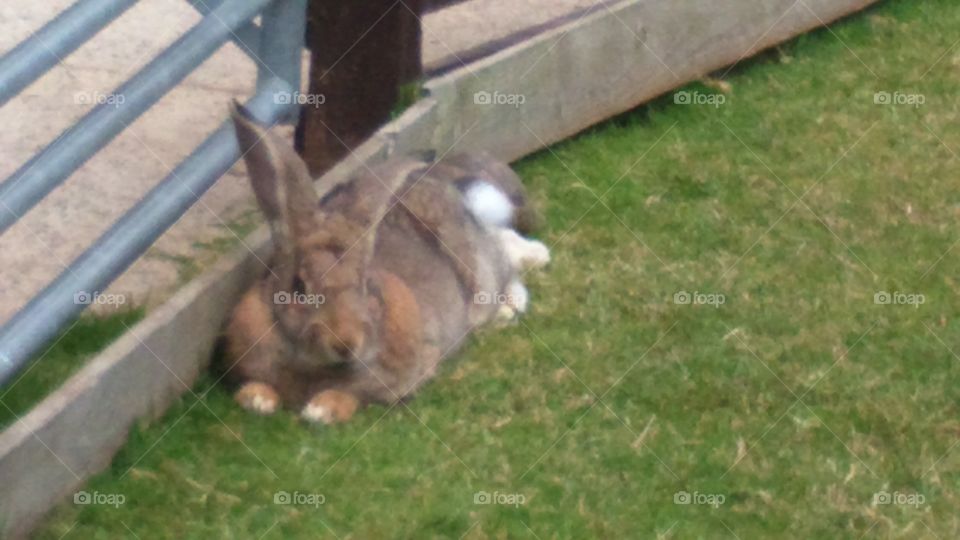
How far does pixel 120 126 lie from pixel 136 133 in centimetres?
160

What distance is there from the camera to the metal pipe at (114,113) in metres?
3.62

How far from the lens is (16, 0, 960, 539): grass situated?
3693 millimetres

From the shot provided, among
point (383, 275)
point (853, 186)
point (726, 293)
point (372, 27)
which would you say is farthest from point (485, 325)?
point (853, 186)

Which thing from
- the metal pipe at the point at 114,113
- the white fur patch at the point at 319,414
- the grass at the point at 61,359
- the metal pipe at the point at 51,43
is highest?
the metal pipe at the point at 51,43

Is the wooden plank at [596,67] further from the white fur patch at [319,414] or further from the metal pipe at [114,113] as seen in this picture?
the white fur patch at [319,414]

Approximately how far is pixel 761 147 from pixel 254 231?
6.86 ft

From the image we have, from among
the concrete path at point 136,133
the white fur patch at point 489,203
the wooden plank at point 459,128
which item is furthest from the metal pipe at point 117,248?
the white fur patch at point 489,203

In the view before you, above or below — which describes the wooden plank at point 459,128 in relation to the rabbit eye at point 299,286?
below

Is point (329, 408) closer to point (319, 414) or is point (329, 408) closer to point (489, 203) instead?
point (319, 414)

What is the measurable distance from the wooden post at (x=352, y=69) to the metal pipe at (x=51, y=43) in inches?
48.6

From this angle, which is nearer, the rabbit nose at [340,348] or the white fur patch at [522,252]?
the rabbit nose at [340,348]

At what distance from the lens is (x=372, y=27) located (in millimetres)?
4945

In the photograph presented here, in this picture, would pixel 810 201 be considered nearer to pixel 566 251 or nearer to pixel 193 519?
pixel 566 251

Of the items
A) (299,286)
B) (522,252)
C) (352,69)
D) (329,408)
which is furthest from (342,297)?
(352,69)
